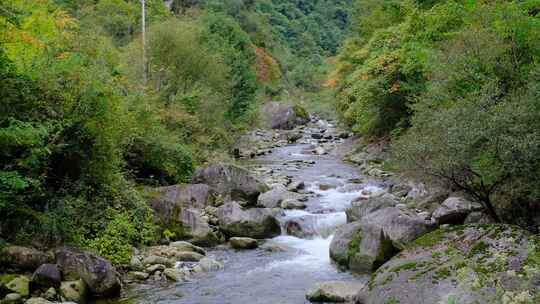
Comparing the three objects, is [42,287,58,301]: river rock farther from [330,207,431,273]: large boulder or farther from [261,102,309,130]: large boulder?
[261,102,309,130]: large boulder

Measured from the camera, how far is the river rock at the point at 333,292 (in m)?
10.9

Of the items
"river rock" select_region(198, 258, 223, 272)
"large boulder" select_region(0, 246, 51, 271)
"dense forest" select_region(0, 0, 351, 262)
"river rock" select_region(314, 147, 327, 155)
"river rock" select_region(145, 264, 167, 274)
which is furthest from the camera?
"river rock" select_region(314, 147, 327, 155)

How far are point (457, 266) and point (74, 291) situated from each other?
7.72 metres

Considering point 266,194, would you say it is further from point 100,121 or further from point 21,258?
point 21,258

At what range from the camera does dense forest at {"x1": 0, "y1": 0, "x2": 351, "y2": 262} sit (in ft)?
39.0

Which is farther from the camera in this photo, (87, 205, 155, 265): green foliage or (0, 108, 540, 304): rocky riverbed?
(87, 205, 155, 265): green foliage

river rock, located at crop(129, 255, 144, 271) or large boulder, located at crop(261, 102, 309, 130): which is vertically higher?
large boulder, located at crop(261, 102, 309, 130)

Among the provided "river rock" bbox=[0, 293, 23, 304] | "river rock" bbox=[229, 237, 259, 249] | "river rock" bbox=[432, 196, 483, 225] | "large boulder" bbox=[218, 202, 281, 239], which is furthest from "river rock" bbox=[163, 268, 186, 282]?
"river rock" bbox=[432, 196, 483, 225]

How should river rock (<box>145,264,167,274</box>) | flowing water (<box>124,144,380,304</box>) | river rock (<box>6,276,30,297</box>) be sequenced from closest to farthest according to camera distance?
1. river rock (<box>6,276,30,297</box>)
2. flowing water (<box>124,144,380,304</box>)
3. river rock (<box>145,264,167,274</box>)

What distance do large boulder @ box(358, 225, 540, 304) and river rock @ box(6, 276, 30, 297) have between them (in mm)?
6716

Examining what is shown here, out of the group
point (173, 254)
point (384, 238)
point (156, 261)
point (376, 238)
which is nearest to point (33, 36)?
point (173, 254)

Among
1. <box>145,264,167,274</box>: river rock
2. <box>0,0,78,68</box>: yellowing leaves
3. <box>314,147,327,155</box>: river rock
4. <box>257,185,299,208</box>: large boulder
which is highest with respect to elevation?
<box>0,0,78,68</box>: yellowing leaves

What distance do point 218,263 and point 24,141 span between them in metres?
5.75

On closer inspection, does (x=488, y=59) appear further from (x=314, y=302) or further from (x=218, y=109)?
(x=218, y=109)
